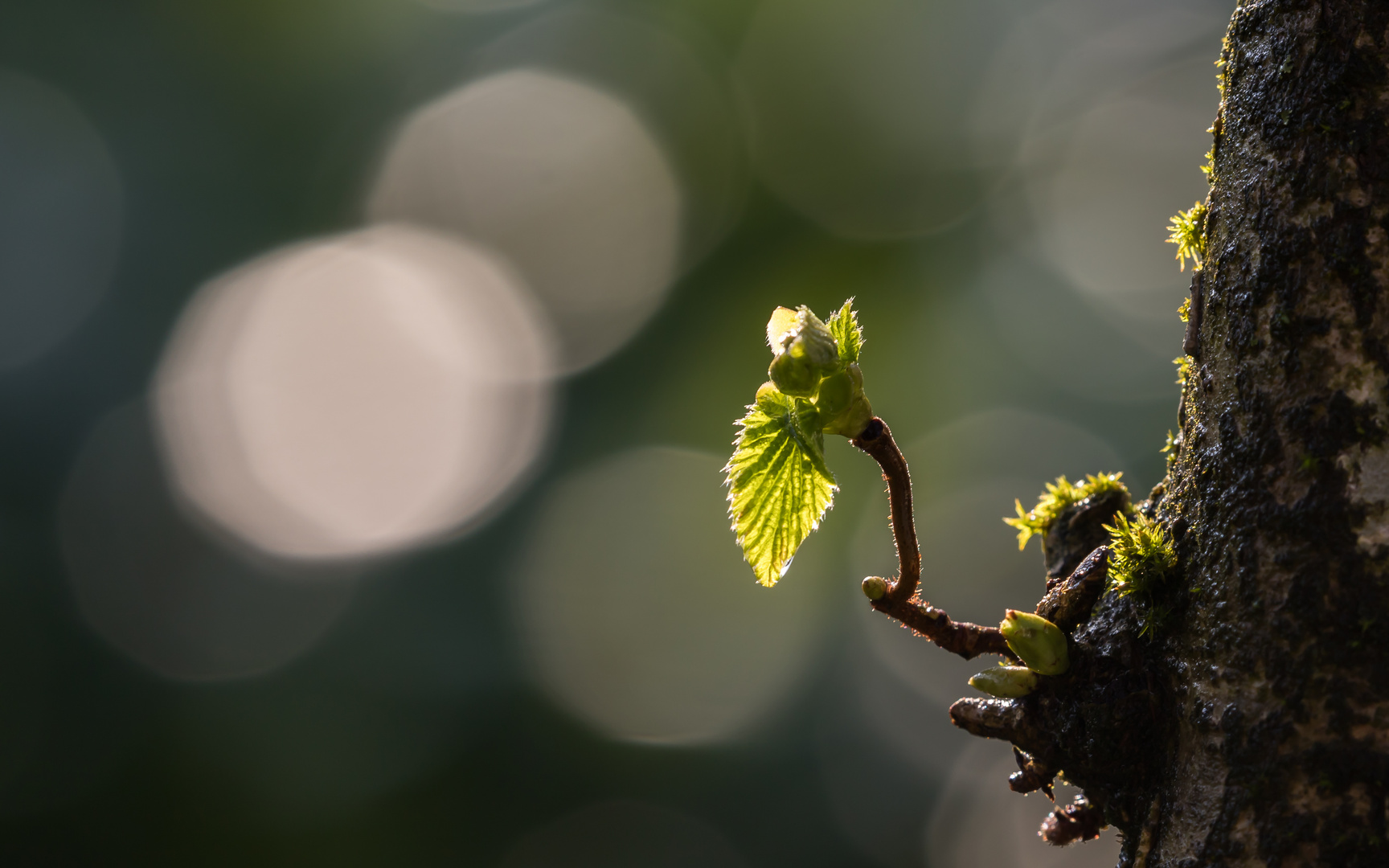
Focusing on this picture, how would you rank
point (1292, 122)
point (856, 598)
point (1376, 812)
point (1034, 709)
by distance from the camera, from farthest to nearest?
point (856, 598), point (1034, 709), point (1292, 122), point (1376, 812)

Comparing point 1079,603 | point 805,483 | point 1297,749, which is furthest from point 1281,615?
point 805,483

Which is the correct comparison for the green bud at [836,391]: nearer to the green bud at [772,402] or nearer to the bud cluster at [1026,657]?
the green bud at [772,402]

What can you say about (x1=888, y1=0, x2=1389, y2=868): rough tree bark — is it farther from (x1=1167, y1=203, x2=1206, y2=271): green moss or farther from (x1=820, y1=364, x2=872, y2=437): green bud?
(x1=820, y1=364, x2=872, y2=437): green bud

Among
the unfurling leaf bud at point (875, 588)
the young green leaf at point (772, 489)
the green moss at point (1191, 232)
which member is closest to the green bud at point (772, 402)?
the young green leaf at point (772, 489)

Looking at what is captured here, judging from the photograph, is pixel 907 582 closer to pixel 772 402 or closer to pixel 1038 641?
pixel 1038 641

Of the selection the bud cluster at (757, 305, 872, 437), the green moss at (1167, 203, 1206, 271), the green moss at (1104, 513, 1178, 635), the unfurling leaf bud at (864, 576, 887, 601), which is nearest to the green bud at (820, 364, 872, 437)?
the bud cluster at (757, 305, 872, 437)

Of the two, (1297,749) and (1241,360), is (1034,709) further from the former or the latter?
(1241,360)
